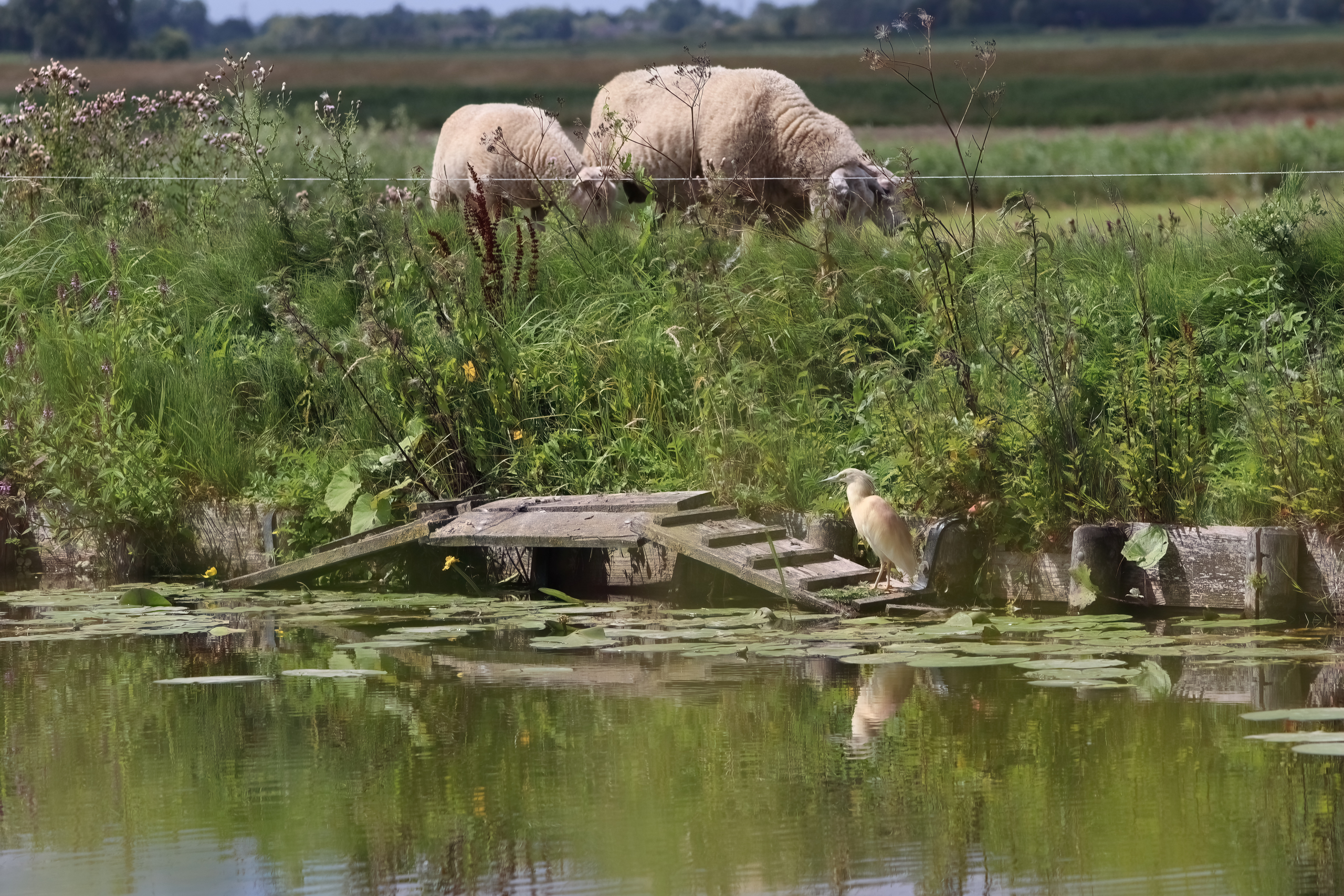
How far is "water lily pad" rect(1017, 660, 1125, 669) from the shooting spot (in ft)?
19.0

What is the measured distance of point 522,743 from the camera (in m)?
Result: 5.10

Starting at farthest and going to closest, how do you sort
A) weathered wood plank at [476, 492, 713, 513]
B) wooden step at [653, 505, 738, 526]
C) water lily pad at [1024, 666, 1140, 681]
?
weathered wood plank at [476, 492, 713, 513]
wooden step at [653, 505, 738, 526]
water lily pad at [1024, 666, 1140, 681]

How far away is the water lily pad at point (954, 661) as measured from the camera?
5859 mm

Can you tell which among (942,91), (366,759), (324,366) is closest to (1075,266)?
(324,366)

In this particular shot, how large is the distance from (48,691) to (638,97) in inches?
316

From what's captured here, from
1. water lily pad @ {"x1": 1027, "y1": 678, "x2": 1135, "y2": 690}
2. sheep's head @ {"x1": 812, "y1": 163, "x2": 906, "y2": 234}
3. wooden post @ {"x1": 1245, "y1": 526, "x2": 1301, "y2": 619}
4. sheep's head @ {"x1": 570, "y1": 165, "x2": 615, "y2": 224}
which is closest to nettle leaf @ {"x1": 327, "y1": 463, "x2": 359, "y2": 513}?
sheep's head @ {"x1": 570, "y1": 165, "x2": 615, "y2": 224}

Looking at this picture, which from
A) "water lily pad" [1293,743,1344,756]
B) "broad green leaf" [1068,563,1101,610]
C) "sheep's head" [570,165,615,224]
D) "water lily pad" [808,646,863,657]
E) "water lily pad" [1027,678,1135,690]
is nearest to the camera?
"water lily pad" [1293,743,1344,756]

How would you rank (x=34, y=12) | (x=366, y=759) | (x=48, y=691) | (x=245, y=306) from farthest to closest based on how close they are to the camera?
1. (x=34, y=12)
2. (x=245, y=306)
3. (x=48, y=691)
4. (x=366, y=759)

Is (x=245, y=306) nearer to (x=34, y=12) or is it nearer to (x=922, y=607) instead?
(x=922, y=607)

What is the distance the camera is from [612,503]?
7.89 meters

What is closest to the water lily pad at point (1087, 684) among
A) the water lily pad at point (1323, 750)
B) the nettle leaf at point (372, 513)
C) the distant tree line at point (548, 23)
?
the water lily pad at point (1323, 750)

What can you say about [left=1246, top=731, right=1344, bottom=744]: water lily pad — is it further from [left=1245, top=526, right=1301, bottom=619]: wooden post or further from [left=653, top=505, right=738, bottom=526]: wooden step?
[left=653, top=505, right=738, bottom=526]: wooden step

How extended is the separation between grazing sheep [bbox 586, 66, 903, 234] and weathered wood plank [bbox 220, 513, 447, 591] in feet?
16.0

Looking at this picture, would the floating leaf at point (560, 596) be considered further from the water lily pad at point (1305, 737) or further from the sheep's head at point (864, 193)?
the sheep's head at point (864, 193)
